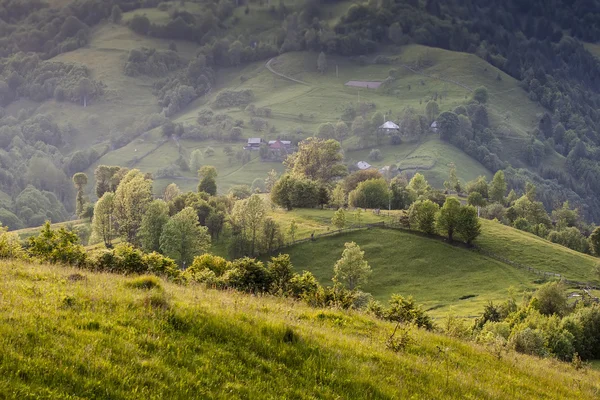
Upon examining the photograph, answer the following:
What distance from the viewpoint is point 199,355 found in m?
12.8

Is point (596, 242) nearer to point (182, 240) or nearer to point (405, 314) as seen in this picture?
point (182, 240)

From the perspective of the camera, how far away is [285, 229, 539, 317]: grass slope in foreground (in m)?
94.8

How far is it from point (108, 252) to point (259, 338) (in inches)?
690

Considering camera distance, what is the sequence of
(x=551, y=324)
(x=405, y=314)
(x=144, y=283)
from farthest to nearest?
(x=551, y=324) → (x=405, y=314) → (x=144, y=283)

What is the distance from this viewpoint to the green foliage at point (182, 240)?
99.8 m

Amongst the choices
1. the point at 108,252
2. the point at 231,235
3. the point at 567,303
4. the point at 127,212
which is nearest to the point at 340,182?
the point at 231,235

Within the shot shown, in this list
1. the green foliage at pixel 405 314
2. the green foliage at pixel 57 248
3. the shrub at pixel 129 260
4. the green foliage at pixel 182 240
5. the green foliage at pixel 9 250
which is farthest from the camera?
the green foliage at pixel 182 240

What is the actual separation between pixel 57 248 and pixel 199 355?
19950mm

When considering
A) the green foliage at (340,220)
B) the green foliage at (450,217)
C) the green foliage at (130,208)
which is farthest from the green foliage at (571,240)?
the green foliage at (130,208)

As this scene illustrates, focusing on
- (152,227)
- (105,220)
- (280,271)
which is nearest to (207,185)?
(105,220)

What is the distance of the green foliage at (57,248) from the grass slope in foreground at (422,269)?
67.9m

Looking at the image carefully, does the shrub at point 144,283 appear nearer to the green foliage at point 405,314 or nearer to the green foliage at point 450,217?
the green foliage at point 405,314

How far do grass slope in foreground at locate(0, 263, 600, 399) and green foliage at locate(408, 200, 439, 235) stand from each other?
322 feet

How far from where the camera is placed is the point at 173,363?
12.2m
